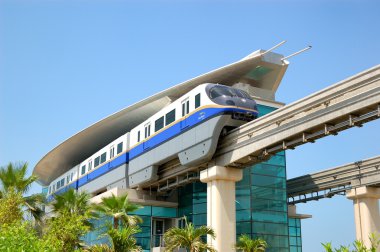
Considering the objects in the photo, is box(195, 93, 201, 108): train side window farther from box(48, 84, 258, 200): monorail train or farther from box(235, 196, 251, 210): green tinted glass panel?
box(235, 196, 251, 210): green tinted glass panel

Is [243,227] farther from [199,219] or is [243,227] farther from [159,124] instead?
[159,124]

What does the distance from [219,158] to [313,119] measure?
6.79m

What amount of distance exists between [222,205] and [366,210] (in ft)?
33.3

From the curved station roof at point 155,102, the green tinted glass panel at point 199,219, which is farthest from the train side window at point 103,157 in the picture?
the green tinted glass panel at point 199,219

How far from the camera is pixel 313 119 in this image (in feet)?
68.6

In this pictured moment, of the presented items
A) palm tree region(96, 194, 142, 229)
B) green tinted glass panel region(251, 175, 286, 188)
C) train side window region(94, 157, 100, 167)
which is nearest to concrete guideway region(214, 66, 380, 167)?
green tinted glass panel region(251, 175, 286, 188)

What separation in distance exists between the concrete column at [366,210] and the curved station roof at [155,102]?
10.2 meters

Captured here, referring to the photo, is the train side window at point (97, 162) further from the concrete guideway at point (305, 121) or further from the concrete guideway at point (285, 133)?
the concrete guideway at point (305, 121)

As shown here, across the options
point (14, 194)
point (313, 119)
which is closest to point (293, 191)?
point (313, 119)

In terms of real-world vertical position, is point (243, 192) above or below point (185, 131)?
below

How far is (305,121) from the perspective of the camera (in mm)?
21281

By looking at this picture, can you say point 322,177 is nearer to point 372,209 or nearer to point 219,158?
point 372,209

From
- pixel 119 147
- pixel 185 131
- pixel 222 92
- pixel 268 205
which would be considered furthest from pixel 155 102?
pixel 222 92

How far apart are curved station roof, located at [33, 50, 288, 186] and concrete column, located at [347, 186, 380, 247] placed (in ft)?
33.6
